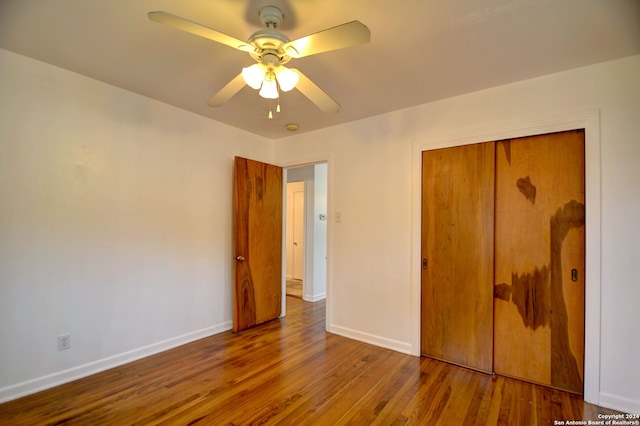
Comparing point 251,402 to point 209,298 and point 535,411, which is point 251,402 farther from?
point 535,411

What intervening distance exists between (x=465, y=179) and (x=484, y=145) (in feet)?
1.09

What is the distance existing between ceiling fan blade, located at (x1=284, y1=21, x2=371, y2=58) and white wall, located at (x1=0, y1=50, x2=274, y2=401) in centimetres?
203

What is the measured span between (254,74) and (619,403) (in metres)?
3.25

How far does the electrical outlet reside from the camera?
237 centimetres

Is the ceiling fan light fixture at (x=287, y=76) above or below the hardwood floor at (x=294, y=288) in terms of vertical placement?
above

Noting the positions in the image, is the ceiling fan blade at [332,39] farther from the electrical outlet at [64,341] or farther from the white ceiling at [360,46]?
the electrical outlet at [64,341]

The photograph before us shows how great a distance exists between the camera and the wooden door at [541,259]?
2.29m

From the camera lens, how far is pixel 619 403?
2074 millimetres

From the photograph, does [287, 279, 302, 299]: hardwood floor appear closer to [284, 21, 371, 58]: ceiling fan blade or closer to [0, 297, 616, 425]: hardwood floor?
[0, 297, 616, 425]: hardwood floor

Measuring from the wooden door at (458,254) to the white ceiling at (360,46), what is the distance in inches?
27.1

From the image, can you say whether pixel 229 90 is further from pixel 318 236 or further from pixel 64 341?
pixel 318 236

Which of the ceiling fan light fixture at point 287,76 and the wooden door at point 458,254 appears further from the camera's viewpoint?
the wooden door at point 458,254

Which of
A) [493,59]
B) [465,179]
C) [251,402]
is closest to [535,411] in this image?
[465,179]

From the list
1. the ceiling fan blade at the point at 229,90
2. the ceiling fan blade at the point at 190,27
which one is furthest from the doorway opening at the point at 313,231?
the ceiling fan blade at the point at 190,27
